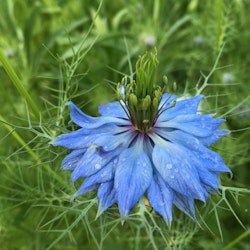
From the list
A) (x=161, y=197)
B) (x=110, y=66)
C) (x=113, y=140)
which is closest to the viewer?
(x=161, y=197)

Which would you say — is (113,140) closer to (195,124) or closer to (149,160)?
Result: (149,160)

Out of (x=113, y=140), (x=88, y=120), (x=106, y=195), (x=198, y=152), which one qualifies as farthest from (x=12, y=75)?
(x=198, y=152)

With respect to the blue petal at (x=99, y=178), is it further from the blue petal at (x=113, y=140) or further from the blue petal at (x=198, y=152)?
the blue petal at (x=198, y=152)

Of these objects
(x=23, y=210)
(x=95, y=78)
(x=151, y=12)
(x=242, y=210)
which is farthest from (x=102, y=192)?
(x=151, y=12)

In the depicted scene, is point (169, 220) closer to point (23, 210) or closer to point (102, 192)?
point (102, 192)

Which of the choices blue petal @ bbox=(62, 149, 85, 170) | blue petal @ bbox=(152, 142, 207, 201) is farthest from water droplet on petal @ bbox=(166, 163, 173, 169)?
blue petal @ bbox=(62, 149, 85, 170)

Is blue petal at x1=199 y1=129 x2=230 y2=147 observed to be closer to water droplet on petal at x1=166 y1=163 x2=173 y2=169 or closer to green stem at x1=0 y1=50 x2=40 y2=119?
water droplet on petal at x1=166 y1=163 x2=173 y2=169

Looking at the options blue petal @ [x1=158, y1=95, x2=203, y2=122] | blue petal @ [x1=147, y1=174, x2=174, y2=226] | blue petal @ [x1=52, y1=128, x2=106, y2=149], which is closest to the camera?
blue petal @ [x1=147, y1=174, x2=174, y2=226]
